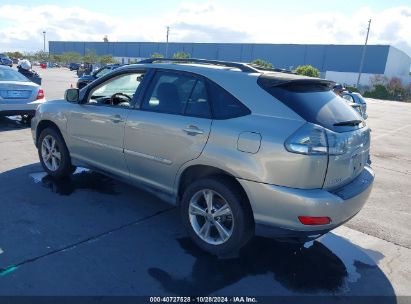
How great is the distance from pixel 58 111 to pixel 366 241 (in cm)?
422

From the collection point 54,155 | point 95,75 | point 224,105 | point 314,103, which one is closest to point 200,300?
point 224,105

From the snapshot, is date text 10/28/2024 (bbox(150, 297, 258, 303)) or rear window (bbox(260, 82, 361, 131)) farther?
rear window (bbox(260, 82, 361, 131))

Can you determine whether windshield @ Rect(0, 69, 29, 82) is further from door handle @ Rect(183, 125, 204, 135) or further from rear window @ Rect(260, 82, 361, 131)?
rear window @ Rect(260, 82, 361, 131)

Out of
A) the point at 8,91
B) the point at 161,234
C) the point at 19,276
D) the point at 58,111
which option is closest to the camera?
the point at 19,276

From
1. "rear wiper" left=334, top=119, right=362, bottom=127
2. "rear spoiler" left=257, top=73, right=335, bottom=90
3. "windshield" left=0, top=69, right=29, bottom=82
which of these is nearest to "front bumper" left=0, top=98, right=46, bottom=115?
"windshield" left=0, top=69, right=29, bottom=82

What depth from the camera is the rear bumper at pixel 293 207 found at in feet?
9.62

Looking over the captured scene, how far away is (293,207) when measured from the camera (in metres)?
2.95

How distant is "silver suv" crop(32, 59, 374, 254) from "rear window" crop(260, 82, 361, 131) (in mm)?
12

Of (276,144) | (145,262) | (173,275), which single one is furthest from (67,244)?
(276,144)

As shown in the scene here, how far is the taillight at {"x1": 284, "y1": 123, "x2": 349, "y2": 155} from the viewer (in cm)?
291

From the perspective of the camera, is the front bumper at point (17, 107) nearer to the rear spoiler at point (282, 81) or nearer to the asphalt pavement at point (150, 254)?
the asphalt pavement at point (150, 254)

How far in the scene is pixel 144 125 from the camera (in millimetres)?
3912

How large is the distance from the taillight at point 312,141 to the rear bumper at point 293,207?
1.06 ft

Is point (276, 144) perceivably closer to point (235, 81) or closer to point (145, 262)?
point (235, 81)
